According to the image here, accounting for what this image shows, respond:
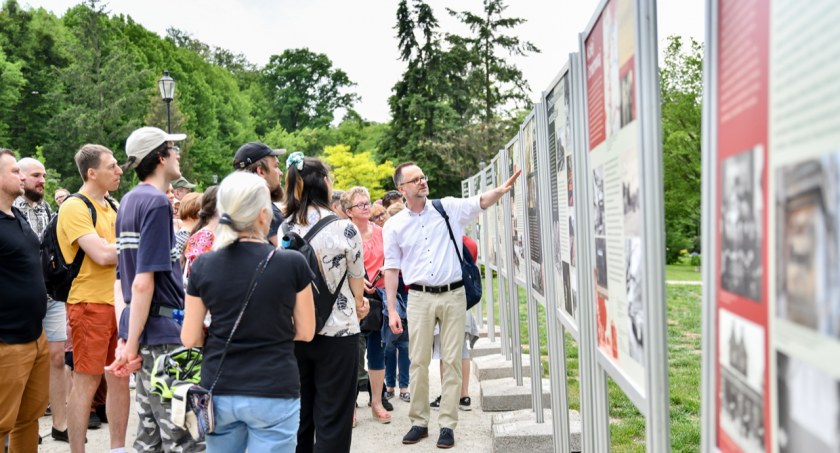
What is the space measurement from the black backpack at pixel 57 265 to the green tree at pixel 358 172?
4536cm

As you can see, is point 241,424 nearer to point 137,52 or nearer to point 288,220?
point 288,220

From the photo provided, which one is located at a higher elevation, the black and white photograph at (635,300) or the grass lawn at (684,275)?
the black and white photograph at (635,300)

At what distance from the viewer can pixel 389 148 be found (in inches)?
1987

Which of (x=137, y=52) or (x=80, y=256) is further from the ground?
(x=137, y=52)

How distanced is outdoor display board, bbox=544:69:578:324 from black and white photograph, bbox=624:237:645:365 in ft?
4.16

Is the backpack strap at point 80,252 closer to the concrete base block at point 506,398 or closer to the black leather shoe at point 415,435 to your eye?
the black leather shoe at point 415,435

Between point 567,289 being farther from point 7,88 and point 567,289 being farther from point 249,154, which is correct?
point 7,88

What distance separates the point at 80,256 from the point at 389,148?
4515 cm

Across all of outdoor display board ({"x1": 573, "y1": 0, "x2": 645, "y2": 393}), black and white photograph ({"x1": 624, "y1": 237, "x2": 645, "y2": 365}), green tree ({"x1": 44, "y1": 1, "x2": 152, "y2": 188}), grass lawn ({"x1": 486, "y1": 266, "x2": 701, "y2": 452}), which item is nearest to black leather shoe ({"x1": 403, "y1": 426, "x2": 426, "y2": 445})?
grass lawn ({"x1": 486, "y1": 266, "x2": 701, "y2": 452})

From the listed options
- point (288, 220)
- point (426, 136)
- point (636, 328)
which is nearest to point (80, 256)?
point (288, 220)

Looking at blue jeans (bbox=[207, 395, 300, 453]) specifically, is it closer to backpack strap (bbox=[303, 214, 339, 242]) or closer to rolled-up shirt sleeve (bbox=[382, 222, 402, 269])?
backpack strap (bbox=[303, 214, 339, 242])

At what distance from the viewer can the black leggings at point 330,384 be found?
4.74m

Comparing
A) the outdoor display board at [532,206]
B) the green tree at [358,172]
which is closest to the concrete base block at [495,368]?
the outdoor display board at [532,206]

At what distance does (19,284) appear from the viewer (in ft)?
15.6
